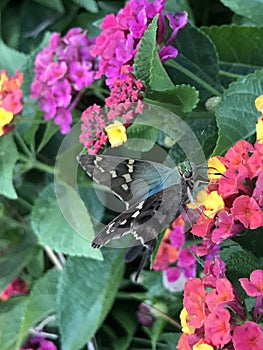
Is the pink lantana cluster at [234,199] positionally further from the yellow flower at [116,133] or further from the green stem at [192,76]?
the green stem at [192,76]

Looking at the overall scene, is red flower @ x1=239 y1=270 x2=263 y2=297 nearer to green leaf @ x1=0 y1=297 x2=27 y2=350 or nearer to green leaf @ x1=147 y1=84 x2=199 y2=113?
green leaf @ x1=147 y1=84 x2=199 y2=113

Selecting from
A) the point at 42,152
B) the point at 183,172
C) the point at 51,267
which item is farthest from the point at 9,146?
the point at 183,172

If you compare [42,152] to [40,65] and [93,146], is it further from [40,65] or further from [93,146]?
[93,146]

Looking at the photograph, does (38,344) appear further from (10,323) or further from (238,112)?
(238,112)

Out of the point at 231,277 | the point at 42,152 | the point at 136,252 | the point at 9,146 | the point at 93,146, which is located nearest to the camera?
the point at 231,277

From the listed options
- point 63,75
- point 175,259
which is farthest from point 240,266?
point 63,75

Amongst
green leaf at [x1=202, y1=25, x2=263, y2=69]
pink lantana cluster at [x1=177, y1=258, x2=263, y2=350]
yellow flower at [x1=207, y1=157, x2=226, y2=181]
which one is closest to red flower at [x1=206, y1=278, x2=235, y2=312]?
pink lantana cluster at [x1=177, y1=258, x2=263, y2=350]
